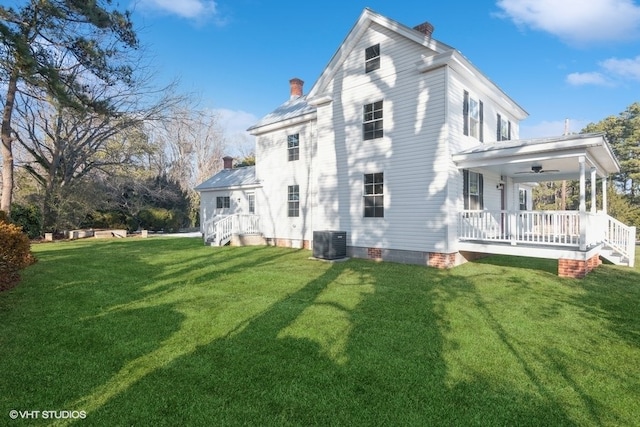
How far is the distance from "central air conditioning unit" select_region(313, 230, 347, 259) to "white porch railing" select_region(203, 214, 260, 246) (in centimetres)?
551

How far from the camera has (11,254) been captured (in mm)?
7859

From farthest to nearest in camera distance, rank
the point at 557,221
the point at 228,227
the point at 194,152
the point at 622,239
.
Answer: the point at 194,152
the point at 228,227
the point at 622,239
the point at 557,221

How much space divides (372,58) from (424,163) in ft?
13.5

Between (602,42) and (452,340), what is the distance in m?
21.9

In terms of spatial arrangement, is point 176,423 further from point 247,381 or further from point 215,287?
point 215,287

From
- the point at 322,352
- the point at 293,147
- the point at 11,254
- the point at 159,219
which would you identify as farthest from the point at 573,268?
the point at 159,219

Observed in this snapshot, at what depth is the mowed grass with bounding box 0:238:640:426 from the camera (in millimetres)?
2996

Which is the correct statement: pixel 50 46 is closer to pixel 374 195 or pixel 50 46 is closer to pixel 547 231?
pixel 374 195

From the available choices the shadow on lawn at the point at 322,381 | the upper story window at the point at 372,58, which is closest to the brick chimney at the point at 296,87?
the upper story window at the point at 372,58

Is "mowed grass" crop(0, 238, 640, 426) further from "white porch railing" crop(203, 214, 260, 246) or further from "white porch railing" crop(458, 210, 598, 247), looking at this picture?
"white porch railing" crop(203, 214, 260, 246)

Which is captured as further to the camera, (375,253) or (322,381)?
(375,253)

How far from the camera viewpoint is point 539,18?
1295 centimetres

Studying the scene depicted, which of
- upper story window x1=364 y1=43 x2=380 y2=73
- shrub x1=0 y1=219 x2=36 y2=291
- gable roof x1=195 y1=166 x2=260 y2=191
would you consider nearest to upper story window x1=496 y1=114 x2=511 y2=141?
upper story window x1=364 y1=43 x2=380 y2=73

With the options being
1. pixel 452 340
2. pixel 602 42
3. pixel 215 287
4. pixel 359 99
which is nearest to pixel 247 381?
pixel 452 340
